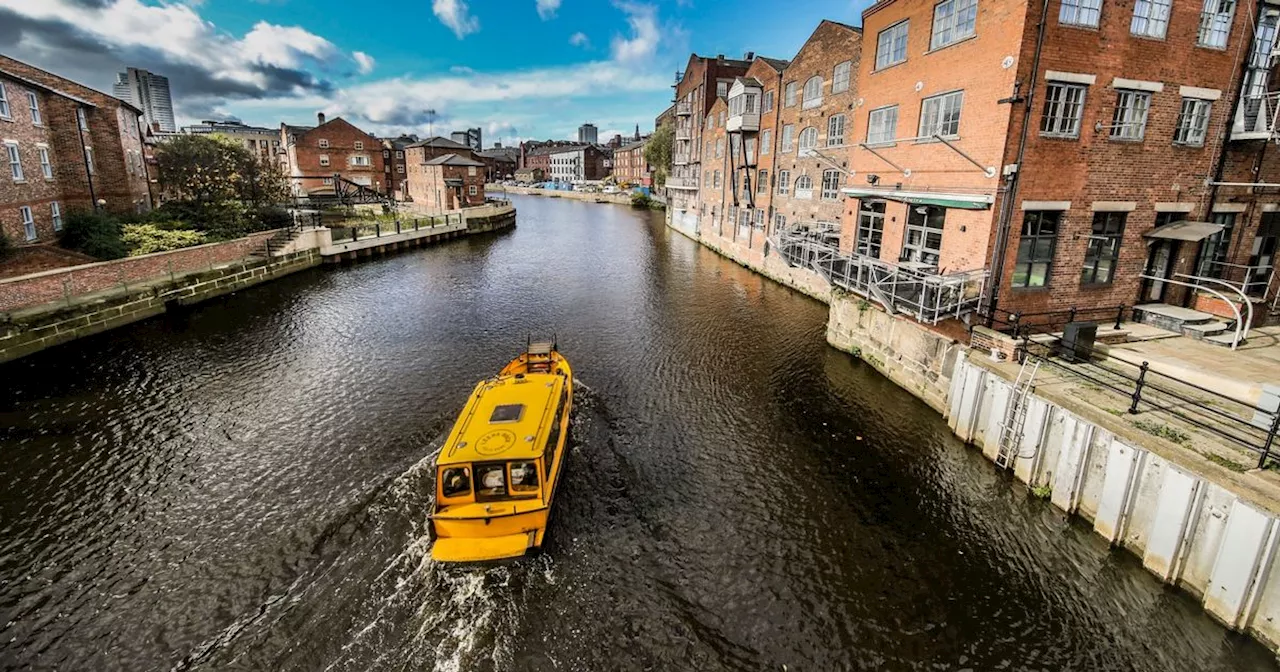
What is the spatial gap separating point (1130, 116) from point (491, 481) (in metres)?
19.4

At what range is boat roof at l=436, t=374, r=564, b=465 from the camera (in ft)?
33.4

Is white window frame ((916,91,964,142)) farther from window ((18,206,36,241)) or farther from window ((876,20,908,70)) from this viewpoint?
window ((18,206,36,241))

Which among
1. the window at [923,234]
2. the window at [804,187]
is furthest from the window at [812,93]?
the window at [923,234]

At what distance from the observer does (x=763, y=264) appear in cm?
3666

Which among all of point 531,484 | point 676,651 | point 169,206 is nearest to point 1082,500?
point 676,651

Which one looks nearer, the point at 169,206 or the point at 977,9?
the point at 977,9

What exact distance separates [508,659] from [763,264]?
31409mm

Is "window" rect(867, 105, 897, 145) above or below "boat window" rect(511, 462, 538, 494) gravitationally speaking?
above

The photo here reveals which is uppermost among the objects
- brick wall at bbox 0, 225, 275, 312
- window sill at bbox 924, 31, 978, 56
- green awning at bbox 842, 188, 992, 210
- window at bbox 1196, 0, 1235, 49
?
window at bbox 1196, 0, 1235, 49

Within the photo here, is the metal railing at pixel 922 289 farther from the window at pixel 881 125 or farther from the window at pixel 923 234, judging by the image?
the window at pixel 881 125

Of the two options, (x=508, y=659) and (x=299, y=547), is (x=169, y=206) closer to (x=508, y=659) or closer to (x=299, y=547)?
(x=299, y=547)

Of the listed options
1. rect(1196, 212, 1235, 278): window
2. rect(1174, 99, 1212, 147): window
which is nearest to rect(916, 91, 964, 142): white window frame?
rect(1174, 99, 1212, 147): window

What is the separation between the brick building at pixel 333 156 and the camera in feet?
249

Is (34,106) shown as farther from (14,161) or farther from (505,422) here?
(505,422)
